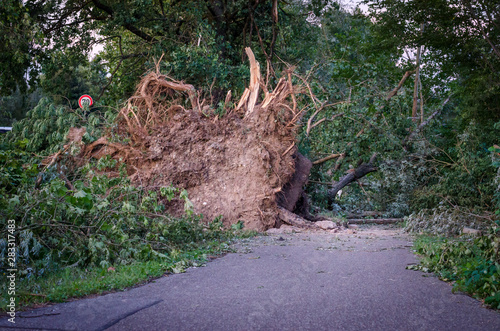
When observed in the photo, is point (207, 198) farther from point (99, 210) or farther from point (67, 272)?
point (67, 272)

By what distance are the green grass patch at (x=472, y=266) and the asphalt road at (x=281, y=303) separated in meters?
0.16

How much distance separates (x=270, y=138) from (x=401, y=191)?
5.61m

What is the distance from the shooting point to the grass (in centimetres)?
386

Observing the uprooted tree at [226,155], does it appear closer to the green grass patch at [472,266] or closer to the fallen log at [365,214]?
the fallen log at [365,214]

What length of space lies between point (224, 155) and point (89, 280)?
5900 mm

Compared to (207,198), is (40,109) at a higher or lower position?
higher

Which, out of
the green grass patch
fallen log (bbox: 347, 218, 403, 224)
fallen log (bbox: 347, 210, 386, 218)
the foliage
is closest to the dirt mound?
the foliage

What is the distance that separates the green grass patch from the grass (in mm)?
3012

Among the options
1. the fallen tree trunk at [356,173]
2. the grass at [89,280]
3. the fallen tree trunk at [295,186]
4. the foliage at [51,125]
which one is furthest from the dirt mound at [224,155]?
the fallen tree trunk at [356,173]

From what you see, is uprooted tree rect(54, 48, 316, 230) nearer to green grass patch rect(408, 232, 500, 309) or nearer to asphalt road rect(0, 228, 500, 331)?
asphalt road rect(0, 228, 500, 331)

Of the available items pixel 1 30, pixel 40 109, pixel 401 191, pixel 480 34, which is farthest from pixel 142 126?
pixel 480 34

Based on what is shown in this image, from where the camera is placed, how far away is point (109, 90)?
52.7 ft

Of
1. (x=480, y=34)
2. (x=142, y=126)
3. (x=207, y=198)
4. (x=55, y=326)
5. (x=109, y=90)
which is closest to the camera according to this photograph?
(x=55, y=326)

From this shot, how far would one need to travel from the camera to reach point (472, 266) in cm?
462
